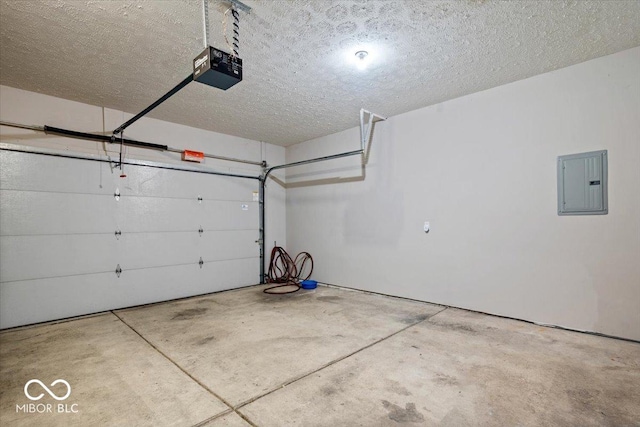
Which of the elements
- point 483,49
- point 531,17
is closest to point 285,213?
point 483,49

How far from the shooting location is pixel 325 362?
8.18 ft

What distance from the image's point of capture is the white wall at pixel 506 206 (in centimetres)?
286

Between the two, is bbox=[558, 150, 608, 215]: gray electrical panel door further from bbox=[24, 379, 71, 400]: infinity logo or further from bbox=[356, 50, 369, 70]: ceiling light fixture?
bbox=[24, 379, 71, 400]: infinity logo

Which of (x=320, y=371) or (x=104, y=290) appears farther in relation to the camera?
(x=104, y=290)

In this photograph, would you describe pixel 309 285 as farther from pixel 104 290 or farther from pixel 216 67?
pixel 216 67

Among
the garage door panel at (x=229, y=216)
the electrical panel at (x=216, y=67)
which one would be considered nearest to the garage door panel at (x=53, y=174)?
the garage door panel at (x=229, y=216)

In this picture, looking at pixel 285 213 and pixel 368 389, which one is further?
pixel 285 213

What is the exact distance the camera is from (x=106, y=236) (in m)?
4.09

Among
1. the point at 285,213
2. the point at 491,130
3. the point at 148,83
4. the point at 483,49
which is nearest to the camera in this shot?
the point at 483,49

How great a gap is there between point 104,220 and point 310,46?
3553 mm

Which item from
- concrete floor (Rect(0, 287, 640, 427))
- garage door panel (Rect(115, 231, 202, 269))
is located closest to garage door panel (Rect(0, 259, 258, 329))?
garage door panel (Rect(115, 231, 202, 269))

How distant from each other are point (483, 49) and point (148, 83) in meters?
3.57

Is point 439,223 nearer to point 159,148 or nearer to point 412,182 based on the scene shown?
point 412,182

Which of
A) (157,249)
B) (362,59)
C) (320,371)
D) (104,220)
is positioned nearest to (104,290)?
(157,249)
